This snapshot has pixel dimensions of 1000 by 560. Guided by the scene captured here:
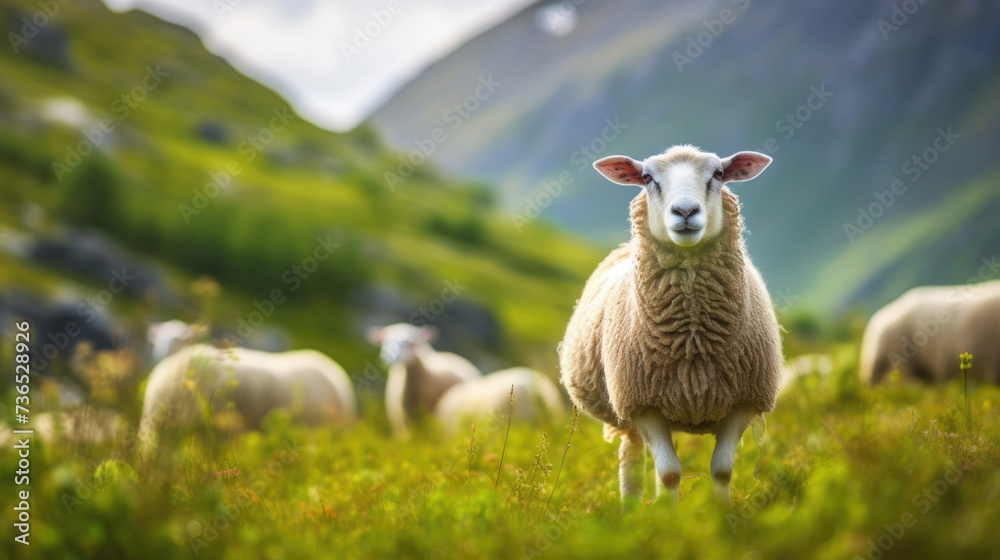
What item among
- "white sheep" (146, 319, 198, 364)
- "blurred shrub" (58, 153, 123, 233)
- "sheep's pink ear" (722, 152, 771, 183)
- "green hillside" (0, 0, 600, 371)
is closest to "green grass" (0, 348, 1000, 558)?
"sheep's pink ear" (722, 152, 771, 183)

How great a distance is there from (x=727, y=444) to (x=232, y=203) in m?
54.5

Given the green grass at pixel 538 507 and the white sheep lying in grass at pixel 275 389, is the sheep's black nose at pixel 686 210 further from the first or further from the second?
the white sheep lying in grass at pixel 275 389

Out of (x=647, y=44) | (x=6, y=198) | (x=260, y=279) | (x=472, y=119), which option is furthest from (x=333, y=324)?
(x=472, y=119)

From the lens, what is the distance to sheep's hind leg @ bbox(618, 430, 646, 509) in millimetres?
4055

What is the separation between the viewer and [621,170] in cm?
395

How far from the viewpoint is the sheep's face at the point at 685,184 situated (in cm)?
335

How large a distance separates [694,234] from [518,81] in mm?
203567

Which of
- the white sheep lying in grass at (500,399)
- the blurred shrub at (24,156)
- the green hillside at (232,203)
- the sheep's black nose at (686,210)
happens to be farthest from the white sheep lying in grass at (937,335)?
the blurred shrub at (24,156)

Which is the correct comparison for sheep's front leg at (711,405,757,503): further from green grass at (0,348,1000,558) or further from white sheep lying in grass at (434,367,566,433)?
white sheep lying in grass at (434,367,566,433)

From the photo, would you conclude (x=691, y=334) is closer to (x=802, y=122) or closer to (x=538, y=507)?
(x=538, y=507)

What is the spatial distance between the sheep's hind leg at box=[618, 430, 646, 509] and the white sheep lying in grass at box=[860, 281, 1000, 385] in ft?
17.2

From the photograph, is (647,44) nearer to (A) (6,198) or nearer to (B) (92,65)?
(B) (92,65)

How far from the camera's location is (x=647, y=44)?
6324 inches

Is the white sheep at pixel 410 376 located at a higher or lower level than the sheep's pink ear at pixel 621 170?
lower
